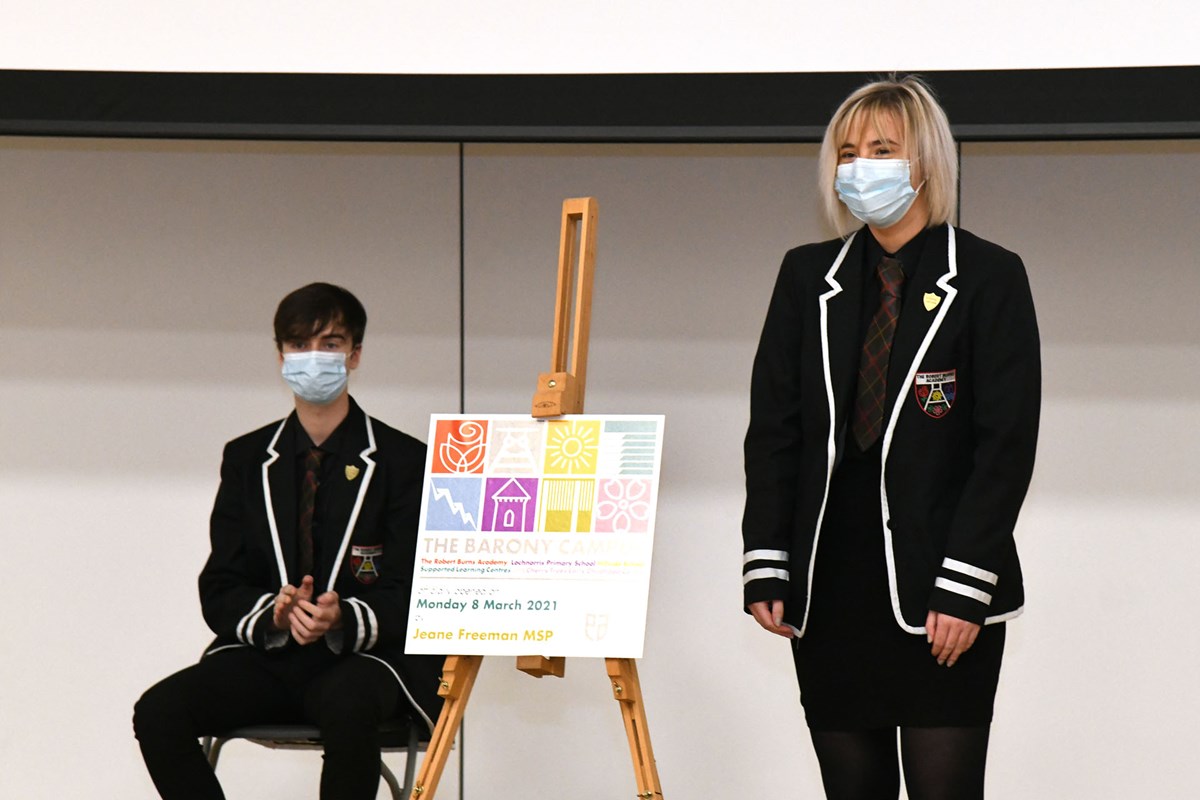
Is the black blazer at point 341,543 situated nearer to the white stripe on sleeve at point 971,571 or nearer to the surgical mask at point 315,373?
the surgical mask at point 315,373

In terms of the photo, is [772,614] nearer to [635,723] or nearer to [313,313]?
[635,723]

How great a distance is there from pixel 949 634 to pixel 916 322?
1.51 feet

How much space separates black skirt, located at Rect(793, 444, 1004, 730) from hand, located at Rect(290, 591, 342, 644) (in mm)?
1047

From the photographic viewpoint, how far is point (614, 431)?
2.74 m

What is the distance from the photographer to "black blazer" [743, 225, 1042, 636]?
6.61 feet

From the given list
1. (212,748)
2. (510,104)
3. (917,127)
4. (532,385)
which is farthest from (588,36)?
(212,748)

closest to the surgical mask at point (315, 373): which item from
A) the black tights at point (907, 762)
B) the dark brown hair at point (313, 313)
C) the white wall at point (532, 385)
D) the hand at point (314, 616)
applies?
the dark brown hair at point (313, 313)

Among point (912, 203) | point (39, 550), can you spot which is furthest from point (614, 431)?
point (39, 550)

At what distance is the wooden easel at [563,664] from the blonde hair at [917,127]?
2.34 ft

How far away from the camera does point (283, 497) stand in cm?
293

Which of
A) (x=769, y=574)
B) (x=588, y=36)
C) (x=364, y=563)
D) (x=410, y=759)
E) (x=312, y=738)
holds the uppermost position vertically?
(x=588, y=36)

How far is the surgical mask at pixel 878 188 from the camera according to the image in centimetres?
211

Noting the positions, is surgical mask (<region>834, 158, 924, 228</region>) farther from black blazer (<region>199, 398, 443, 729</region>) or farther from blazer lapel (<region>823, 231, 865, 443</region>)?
black blazer (<region>199, 398, 443, 729</region>)

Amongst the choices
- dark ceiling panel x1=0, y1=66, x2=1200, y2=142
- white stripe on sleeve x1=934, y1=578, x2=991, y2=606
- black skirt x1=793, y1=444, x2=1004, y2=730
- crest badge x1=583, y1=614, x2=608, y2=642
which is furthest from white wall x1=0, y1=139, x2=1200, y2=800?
white stripe on sleeve x1=934, y1=578, x2=991, y2=606
